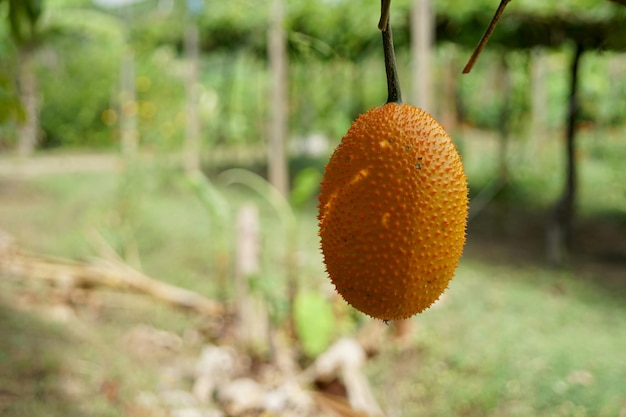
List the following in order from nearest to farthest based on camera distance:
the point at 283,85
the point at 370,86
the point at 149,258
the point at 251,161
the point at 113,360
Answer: the point at 113,360 < the point at 283,85 < the point at 149,258 < the point at 251,161 < the point at 370,86

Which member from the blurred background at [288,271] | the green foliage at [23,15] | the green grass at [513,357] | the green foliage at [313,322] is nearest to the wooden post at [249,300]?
the blurred background at [288,271]

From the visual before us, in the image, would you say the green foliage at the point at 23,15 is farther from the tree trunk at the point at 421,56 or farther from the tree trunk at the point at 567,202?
the tree trunk at the point at 567,202

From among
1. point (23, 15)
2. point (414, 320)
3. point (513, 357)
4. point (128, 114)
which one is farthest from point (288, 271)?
point (128, 114)

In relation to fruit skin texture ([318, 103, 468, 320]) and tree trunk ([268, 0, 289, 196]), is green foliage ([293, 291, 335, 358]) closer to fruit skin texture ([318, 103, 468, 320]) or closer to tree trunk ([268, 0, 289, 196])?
tree trunk ([268, 0, 289, 196])

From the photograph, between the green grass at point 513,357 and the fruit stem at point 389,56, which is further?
the green grass at point 513,357

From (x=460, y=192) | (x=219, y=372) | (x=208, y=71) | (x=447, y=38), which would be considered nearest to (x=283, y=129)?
(x=219, y=372)

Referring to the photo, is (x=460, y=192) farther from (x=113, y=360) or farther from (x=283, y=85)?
(x=283, y=85)

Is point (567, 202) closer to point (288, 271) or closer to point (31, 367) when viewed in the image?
point (288, 271)
